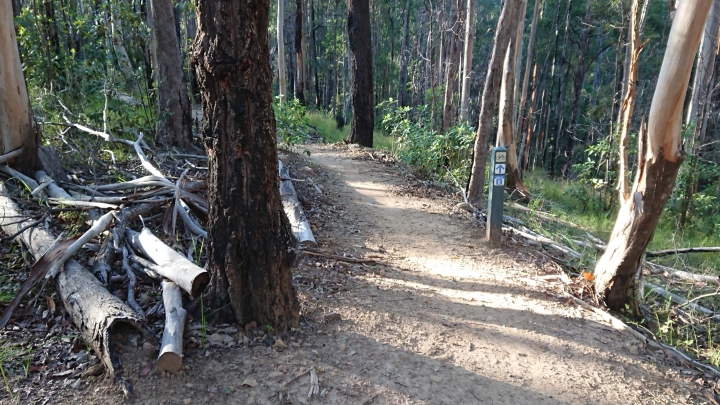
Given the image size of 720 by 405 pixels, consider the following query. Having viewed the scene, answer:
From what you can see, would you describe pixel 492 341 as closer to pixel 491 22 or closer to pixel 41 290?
pixel 41 290

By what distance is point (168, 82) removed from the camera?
7.44 metres

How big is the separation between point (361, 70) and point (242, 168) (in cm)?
1013

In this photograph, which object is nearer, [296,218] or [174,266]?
[174,266]

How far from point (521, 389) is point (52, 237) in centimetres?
407

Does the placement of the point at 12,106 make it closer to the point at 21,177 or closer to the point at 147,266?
the point at 21,177

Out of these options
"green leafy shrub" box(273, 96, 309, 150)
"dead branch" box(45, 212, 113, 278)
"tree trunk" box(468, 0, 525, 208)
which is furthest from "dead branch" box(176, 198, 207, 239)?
"green leafy shrub" box(273, 96, 309, 150)

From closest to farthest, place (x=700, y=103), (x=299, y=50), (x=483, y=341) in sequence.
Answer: (x=483, y=341) → (x=700, y=103) → (x=299, y=50)

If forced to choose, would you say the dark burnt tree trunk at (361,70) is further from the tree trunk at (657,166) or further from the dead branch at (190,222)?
the tree trunk at (657,166)

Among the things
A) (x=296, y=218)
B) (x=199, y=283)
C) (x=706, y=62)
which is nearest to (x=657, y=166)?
(x=296, y=218)

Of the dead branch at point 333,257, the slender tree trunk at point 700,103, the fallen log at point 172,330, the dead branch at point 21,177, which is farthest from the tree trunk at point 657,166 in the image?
the slender tree trunk at point 700,103

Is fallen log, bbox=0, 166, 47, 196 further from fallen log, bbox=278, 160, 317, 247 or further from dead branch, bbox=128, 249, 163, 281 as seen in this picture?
fallen log, bbox=278, 160, 317, 247

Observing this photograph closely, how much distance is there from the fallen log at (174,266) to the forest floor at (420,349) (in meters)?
0.29

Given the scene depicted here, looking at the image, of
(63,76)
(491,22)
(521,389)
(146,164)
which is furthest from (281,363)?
(491,22)

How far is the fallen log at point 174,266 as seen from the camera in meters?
3.43
